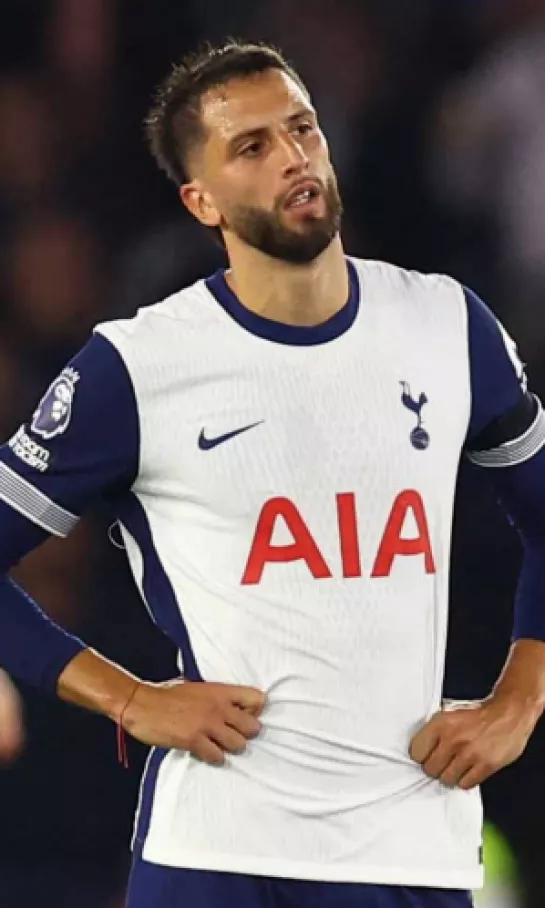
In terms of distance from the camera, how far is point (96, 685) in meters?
1.43

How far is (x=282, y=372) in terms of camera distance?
4.67 ft

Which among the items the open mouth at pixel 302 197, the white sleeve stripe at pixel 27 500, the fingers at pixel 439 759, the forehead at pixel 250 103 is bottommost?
the fingers at pixel 439 759

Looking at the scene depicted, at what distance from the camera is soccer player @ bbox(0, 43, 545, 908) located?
1371 mm

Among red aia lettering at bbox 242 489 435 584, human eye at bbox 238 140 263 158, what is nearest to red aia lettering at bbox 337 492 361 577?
red aia lettering at bbox 242 489 435 584

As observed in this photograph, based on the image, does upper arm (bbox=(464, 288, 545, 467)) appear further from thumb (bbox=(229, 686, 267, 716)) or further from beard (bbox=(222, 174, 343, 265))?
thumb (bbox=(229, 686, 267, 716))

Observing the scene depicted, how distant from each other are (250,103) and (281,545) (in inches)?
16.6

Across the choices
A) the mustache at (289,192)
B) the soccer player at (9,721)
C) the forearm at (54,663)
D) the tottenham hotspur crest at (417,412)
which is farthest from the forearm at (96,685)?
the soccer player at (9,721)

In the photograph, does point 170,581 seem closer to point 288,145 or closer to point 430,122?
point 288,145

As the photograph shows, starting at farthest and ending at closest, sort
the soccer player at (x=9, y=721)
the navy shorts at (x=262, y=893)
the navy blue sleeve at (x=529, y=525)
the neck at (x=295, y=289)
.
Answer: the soccer player at (x=9, y=721) < the navy blue sleeve at (x=529, y=525) < the neck at (x=295, y=289) < the navy shorts at (x=262, y=893)

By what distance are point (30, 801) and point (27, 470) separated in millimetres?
944

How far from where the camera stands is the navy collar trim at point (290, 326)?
1.44 m

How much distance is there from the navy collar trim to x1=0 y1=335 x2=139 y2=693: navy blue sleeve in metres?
0.12

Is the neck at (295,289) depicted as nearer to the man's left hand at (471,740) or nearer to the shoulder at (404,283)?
the shoulder at (404,283)

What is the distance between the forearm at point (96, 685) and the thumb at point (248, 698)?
0.37ft
